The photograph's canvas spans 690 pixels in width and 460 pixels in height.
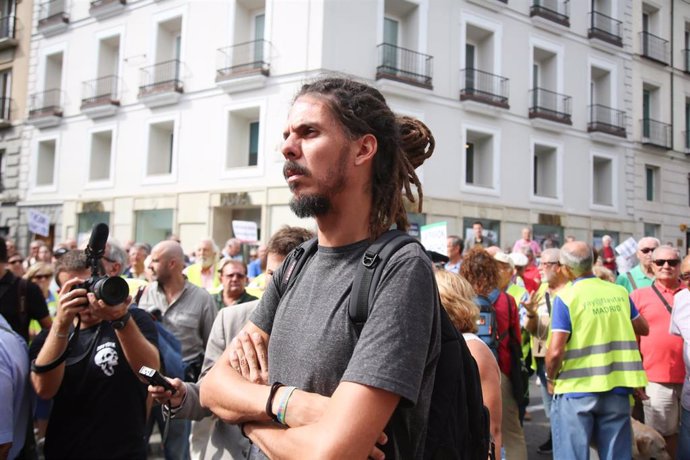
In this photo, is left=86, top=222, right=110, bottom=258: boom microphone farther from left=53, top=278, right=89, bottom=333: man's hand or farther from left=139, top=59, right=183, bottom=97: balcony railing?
left=139, top=59, right=183, bottom=97: balcony railing

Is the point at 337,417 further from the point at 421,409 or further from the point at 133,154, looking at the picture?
the point at 133,154

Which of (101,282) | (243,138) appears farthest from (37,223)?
(101,282)

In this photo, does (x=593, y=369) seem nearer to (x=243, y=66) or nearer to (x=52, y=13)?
(x=243, y=66)

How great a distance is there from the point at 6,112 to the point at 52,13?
4412 millimetres

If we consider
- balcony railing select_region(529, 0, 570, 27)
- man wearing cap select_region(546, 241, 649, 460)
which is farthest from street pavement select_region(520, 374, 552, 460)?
balcony railing select_region(529, 0, 570, 27)

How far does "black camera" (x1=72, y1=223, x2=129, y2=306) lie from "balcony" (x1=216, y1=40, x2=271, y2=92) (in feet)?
44.5

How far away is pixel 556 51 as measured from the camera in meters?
19.7

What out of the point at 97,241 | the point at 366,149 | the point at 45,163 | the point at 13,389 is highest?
the point at 45,163

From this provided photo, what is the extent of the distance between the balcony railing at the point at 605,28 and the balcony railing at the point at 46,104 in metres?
20.1

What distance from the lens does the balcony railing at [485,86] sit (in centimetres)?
1744

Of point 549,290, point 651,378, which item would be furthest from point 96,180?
point 651,378

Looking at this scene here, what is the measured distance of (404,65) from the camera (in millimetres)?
16297

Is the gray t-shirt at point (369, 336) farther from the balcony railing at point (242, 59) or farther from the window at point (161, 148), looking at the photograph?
the window at point (161, 148)

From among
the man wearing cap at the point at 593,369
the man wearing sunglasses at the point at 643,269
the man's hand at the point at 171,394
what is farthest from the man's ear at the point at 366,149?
the man wearing sunglasses at the point at 643,269
